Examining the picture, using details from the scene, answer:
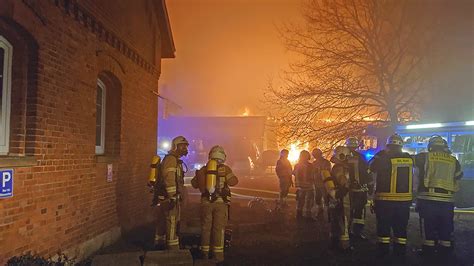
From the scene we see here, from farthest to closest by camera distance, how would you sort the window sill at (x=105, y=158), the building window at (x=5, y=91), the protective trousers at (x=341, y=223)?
the protective trousers at (x=341, y=223), the window sill at (x=105, y=158), the building window at (x=5, y=91)

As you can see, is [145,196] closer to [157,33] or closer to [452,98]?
[157,33]

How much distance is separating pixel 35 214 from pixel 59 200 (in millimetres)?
572

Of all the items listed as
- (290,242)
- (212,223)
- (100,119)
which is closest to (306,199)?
(290,242)

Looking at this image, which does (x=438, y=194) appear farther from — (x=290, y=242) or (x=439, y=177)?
(x=290, y=242)

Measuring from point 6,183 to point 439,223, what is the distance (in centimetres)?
596

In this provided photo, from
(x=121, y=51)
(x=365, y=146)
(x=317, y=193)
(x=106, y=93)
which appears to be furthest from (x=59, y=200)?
(x=365, y=146)

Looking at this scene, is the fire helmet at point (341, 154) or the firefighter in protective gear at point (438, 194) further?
the fire helmet at point (341, 154)

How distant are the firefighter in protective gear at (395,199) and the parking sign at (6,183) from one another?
16.7ft

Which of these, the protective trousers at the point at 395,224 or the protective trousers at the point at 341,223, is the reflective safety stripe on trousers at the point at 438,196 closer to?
the protective trousers at the point at 395,224

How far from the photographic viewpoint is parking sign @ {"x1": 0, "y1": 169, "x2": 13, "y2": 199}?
13.9ft

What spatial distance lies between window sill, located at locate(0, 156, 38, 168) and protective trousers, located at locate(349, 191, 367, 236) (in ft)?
17.9

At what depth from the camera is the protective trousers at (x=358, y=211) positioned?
796 centimetres

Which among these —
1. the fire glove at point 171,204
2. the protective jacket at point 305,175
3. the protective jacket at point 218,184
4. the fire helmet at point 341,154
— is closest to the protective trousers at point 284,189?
the protective jacket at point 305,175

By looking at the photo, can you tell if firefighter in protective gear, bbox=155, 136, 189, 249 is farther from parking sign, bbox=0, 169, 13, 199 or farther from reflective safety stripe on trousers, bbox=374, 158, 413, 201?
reflective safety stripe on trousers, bbox=374, 158, 413, 201
